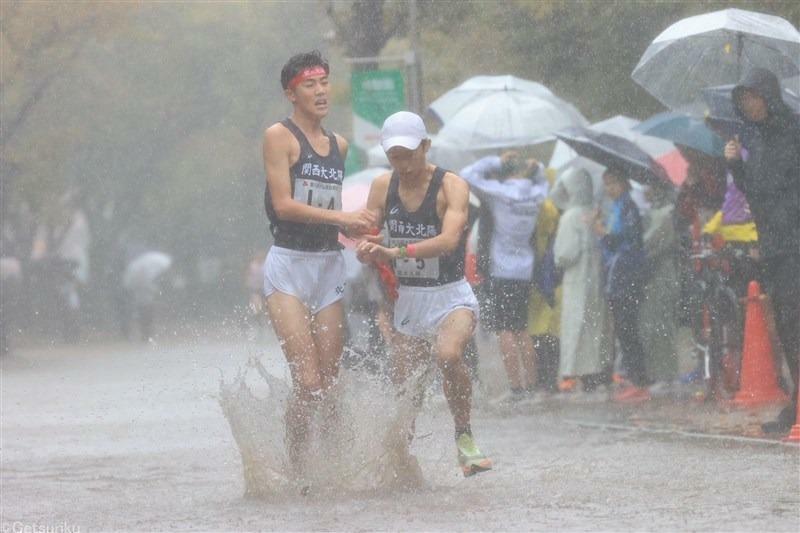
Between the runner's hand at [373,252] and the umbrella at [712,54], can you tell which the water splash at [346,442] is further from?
the umbrella at [712,54]

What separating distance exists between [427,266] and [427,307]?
7.5 inches

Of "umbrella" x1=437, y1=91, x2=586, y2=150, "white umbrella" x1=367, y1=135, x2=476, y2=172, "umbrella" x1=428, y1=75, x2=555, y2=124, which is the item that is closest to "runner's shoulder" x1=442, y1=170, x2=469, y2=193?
"umbrella" x1=437, y1=91, x2=586, y2=150

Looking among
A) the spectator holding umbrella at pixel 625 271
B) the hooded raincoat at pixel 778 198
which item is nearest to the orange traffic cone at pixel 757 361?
the spectator holding umbrella at pixel 625 271

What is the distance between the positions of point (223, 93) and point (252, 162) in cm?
152

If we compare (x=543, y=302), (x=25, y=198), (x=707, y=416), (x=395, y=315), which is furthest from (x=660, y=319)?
(x=25, y=198)

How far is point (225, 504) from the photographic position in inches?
348

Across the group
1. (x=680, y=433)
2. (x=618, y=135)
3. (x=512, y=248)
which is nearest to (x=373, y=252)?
(x=680, y=433)

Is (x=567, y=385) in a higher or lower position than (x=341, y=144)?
lower

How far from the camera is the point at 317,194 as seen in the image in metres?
9.01

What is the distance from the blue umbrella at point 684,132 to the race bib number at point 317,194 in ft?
19.1

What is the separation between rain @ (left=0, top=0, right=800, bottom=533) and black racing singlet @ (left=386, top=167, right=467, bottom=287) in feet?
0.06

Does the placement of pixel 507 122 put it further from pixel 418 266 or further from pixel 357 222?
pixel 357 222

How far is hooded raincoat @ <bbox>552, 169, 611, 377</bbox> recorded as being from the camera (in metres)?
14.9

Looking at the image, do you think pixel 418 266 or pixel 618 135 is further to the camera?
pixel 618 135
